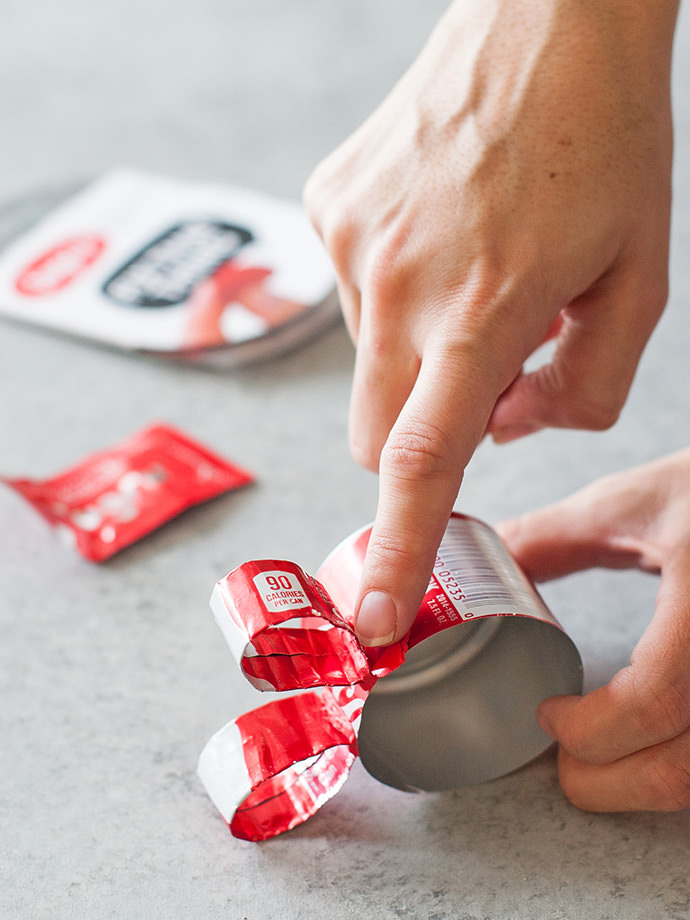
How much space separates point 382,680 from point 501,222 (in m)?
0.31

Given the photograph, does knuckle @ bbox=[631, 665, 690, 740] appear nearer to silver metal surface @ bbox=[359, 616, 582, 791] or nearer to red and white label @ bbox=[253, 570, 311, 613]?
silver metal surface @ bbox=[359, 616, 582, 791]

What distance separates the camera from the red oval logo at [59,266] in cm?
120

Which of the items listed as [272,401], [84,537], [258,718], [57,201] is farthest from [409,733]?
[57,201]

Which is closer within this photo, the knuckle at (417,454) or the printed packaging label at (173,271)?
the knuckle at (417,454)

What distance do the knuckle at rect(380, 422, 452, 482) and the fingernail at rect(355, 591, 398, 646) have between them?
72 millimetres

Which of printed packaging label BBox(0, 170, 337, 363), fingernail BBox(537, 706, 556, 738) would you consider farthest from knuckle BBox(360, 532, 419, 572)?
printed packaging label BBox(0, 170, 337, 363)

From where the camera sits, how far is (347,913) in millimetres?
573

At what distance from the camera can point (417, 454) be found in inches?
22.2

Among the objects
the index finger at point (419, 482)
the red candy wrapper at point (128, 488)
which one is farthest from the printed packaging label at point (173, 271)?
the index finger at point (419, 482)

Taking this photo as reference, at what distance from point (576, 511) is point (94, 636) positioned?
0.39 metres

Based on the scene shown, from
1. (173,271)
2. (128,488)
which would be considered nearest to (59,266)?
(173,271)

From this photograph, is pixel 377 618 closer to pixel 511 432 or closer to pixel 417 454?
pixel 417 454

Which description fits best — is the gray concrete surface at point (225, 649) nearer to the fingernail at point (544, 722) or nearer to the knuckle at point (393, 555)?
the fingernail at point (544, 722)

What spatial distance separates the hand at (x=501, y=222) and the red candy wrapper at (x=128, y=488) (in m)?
0.24
